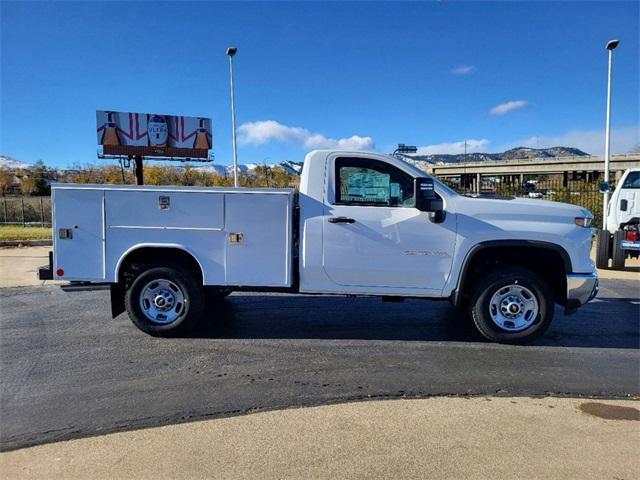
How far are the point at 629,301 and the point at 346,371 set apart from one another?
20.1 ft

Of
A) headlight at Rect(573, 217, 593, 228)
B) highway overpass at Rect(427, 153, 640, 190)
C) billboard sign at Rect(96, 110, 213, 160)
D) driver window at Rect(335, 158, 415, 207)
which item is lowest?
headlight at Rect(573, 217, 593, 228)

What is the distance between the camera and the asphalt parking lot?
3965mm

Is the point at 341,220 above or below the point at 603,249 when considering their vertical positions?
above

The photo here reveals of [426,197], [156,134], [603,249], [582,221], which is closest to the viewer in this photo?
[426,197]

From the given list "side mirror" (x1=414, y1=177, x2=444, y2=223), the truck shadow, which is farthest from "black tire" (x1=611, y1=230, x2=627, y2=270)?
"side mirror" (x1=414, y1=177, x2=444, y2=223)

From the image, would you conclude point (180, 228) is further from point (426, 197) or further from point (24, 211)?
point (24, 211)

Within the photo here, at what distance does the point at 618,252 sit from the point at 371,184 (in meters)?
8.82

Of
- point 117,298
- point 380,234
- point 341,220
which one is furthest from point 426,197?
point 117,298

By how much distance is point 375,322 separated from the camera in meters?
6.60

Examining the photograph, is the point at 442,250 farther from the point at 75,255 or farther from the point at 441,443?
the point at 75,255

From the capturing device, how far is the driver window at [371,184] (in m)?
5.59

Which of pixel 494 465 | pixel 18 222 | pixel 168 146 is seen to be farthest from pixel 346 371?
pixel 168 146

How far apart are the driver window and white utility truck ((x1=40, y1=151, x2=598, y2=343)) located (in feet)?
0.04

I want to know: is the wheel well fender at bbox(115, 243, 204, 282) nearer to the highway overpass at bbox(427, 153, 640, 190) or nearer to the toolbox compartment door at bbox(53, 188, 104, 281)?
the toolbox compartment door at bbox(53, 188, 104, 281)
